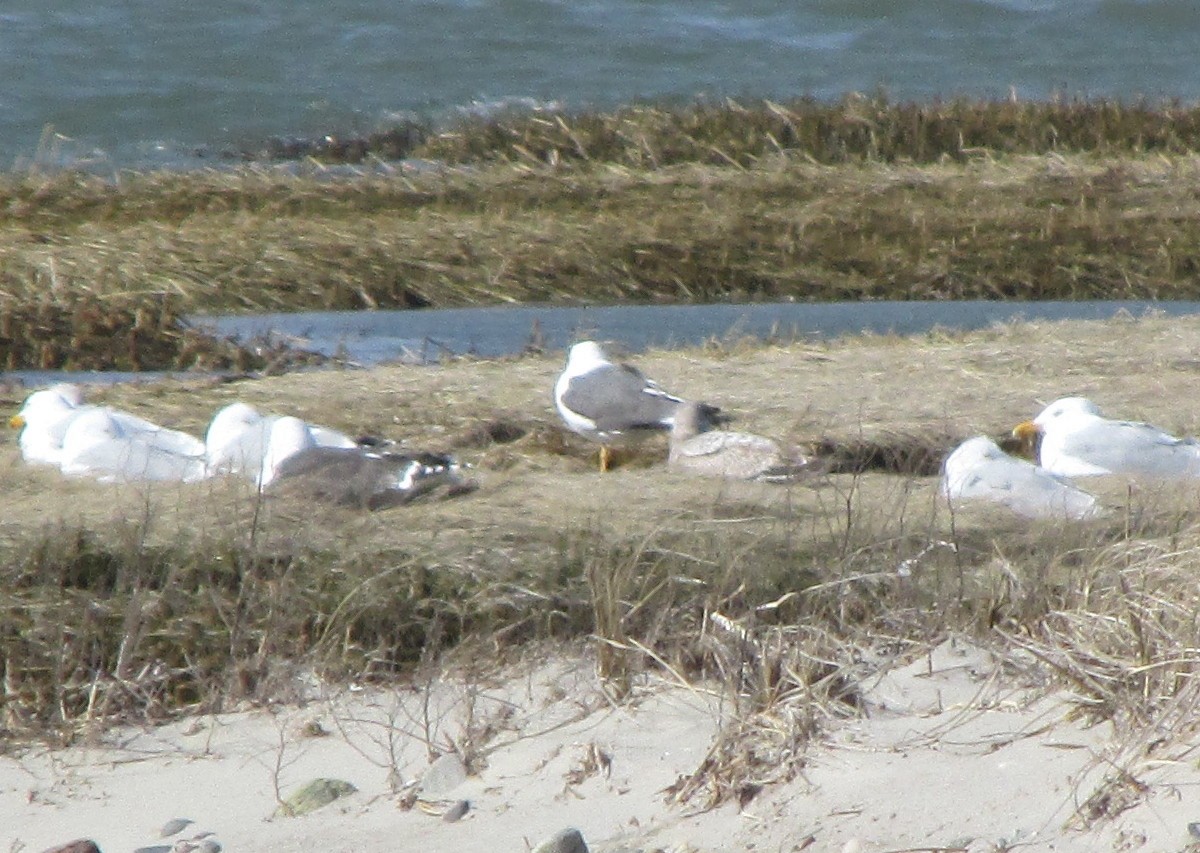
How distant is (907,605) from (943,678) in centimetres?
36

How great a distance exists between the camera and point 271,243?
36.7 ft

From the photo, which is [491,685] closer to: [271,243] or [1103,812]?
[1103,812]

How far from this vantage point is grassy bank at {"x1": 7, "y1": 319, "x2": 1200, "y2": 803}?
388 cm

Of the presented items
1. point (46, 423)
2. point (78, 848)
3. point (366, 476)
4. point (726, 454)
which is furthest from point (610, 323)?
point (78, 848)

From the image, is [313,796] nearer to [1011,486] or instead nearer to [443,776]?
[443,776]

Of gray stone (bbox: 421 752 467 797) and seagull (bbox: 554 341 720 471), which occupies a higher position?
seagull (bbox: 554 341 720 471)

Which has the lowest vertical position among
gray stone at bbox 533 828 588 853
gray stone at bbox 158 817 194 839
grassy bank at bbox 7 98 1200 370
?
gray stone at bbox 158 817 194 839

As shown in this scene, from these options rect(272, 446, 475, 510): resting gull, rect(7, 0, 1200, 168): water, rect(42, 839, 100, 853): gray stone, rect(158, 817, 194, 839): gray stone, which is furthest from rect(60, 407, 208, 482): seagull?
rect(7, 0, 1200, 168): water

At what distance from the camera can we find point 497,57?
23.0 meters

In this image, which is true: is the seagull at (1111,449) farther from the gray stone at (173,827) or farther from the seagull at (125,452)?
the gray stone at (173,827)

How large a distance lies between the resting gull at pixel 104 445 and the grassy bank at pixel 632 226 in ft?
7.23

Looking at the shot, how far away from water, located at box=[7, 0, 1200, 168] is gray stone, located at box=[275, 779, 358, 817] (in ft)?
48.7

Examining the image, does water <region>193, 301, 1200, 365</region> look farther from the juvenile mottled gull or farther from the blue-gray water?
the juvenile mottled gull

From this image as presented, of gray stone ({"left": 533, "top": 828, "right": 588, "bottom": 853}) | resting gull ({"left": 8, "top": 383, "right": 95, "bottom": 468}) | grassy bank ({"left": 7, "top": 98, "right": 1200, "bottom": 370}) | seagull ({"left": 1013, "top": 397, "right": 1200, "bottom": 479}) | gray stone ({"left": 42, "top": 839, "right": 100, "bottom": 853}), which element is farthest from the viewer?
grassy bank ({"left": 7, "top": 98, "right": 1200, "bottom": 370})
